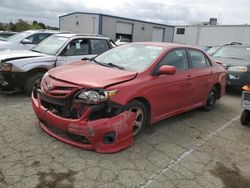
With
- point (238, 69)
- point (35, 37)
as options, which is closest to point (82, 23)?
point (35, 37)

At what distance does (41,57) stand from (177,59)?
3.34m

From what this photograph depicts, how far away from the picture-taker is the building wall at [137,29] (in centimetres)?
3172

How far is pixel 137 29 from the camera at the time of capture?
36.6m

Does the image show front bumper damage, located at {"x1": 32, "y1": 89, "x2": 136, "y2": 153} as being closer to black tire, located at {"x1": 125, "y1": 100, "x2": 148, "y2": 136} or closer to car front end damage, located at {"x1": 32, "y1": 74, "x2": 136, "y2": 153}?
car front end damage, located at {"x1": 32, "y1": 74, "x2": 136, "y2": 153}

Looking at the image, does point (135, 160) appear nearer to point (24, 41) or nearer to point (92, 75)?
point (92, 75)

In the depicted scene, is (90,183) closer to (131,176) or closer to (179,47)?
(131,176)

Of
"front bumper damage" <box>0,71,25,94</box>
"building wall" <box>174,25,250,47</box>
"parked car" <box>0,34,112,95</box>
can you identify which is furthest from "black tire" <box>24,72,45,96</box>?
"building wall" <box>174,25,250,47</box>

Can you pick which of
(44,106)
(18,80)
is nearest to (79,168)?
(44,106)

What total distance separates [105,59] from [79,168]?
225 cm

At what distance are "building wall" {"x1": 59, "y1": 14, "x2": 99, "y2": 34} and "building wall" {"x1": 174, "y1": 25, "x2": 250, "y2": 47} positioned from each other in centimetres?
1681

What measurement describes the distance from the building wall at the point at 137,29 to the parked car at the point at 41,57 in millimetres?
25265

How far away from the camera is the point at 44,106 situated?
368cm

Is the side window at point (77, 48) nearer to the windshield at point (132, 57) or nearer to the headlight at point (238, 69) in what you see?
the windshield at point (132, 57)

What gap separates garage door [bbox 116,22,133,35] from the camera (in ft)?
111
